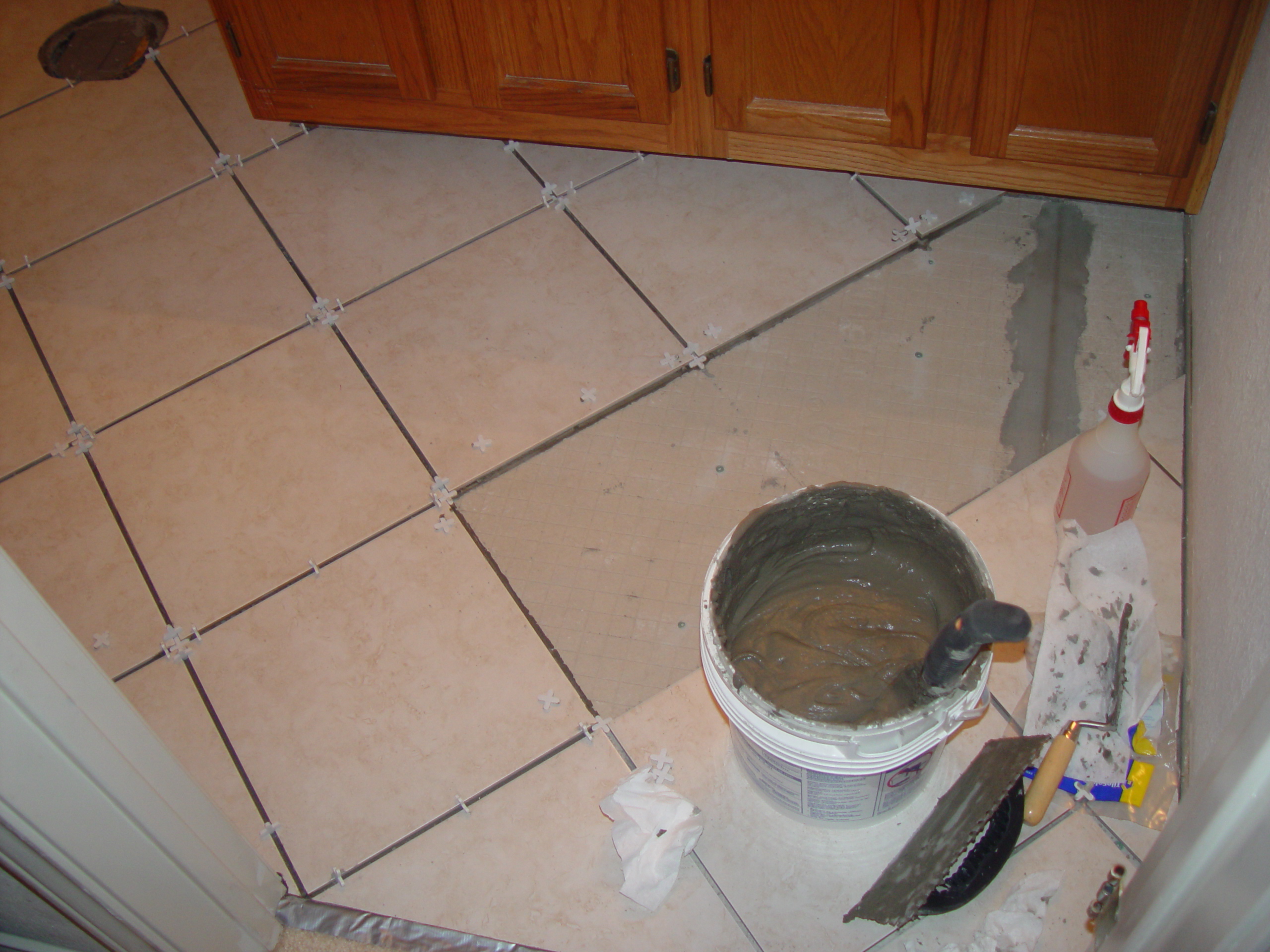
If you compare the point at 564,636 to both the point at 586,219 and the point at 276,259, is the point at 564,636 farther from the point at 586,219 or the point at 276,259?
the point at 276,259

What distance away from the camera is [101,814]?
3.24 ft

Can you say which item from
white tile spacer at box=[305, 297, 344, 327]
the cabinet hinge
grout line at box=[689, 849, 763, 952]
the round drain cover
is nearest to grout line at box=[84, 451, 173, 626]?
white tile spacer at box=[305, 297, 344, 327]

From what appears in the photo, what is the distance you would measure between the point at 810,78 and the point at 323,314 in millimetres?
889

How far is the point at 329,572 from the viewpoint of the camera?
62.3 inches

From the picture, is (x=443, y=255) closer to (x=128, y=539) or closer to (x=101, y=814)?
(x=128, y=539)

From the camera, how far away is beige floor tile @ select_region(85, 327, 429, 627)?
5.27 feet

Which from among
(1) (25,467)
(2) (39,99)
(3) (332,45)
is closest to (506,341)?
(3) (332,45)

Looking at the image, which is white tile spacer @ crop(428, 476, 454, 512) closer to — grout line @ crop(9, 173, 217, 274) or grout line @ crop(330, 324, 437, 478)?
grout line @ crop(330, 324, 437, 478)

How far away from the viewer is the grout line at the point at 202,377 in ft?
5.79

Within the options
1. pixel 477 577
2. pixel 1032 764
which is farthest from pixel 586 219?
pixel 1032 764

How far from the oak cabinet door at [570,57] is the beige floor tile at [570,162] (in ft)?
0.52

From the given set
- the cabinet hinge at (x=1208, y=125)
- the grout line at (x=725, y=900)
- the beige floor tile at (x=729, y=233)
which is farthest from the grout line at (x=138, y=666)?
the cabinet hinge at (x=1208, y=125)

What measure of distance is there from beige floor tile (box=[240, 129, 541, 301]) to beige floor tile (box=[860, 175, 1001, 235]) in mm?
621

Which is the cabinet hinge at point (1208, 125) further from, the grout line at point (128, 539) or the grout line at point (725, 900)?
the grout line at point (128, 539)
